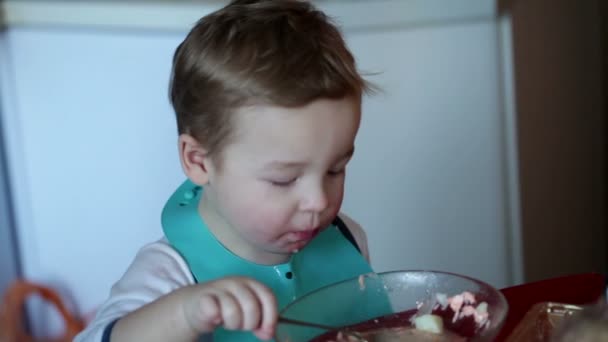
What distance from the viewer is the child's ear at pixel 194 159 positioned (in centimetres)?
83

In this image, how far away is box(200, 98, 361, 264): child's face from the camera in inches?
28.6

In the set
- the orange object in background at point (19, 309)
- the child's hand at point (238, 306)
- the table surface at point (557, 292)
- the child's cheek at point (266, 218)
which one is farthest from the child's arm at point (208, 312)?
the orange object in background at point (19, 309)

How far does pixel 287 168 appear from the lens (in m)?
0.73

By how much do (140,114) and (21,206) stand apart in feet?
1.32

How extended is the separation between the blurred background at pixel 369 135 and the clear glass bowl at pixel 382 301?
0.86 metres

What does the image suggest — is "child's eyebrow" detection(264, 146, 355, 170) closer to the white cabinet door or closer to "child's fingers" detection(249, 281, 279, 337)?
"child's fingers" detection(249, 281, 279, 337)

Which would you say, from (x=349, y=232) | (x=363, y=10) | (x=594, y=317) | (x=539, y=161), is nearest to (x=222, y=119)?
(x=349, y=232)

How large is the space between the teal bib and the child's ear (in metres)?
0.07

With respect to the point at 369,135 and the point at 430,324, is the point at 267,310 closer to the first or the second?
the point at 430,324

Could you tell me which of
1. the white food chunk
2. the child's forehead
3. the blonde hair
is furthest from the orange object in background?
the white food chunk

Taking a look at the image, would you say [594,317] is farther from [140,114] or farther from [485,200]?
[140,114]

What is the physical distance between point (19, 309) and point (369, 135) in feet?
3.04

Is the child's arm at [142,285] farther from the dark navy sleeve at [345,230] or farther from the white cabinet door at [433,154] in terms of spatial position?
the white cabinet door at [433,154]

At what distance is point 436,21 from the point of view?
1488 mm
